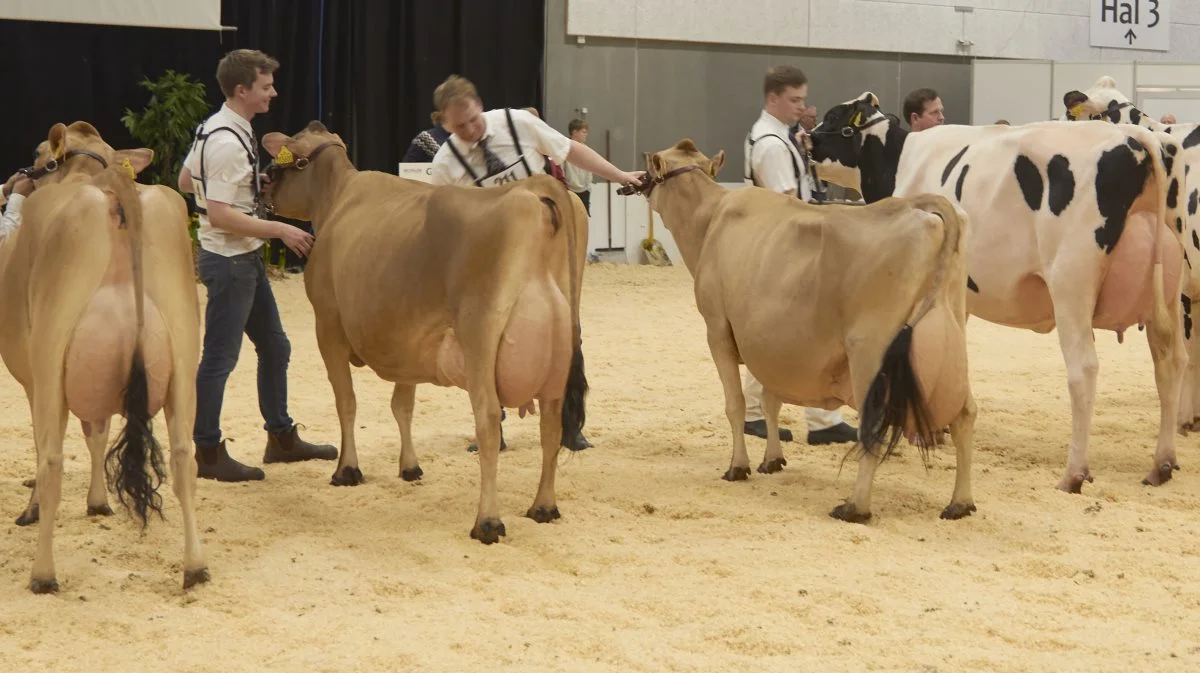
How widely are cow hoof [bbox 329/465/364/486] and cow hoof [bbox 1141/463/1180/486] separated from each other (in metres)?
3.35

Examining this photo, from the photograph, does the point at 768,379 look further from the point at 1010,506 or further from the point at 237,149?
the point at 237,149

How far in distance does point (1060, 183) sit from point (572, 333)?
2243 mm

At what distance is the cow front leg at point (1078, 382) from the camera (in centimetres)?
555

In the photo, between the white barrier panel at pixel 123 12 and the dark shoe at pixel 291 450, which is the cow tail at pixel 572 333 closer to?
the dark shoe at pixel 291 450

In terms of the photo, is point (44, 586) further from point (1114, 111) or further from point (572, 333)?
point (1114, 111)

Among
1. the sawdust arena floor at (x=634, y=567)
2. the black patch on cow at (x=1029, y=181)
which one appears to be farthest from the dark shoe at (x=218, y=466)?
the black patch on cow at (x=1029, y=181)

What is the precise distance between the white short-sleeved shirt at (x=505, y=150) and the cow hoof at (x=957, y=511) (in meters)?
2.41

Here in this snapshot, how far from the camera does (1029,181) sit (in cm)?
572

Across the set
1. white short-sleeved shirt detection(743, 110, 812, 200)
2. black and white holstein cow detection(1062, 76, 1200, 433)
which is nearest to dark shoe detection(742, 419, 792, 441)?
white short-sleeved shirt detection(743, 110, 812, 200)

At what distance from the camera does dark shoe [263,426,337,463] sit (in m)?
6.11

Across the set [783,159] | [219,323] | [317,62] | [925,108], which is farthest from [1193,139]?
[317,62]

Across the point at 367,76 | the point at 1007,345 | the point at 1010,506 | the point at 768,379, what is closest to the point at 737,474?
the point at 768,379

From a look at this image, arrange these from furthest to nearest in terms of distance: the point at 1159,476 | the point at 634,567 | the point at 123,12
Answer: the point at 123,12, the point at 1159,476, the point at 634,567

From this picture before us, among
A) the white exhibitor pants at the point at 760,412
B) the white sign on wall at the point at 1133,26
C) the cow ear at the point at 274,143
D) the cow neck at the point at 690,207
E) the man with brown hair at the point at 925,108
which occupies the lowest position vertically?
the white exhibitor pants at the point at 760,412
